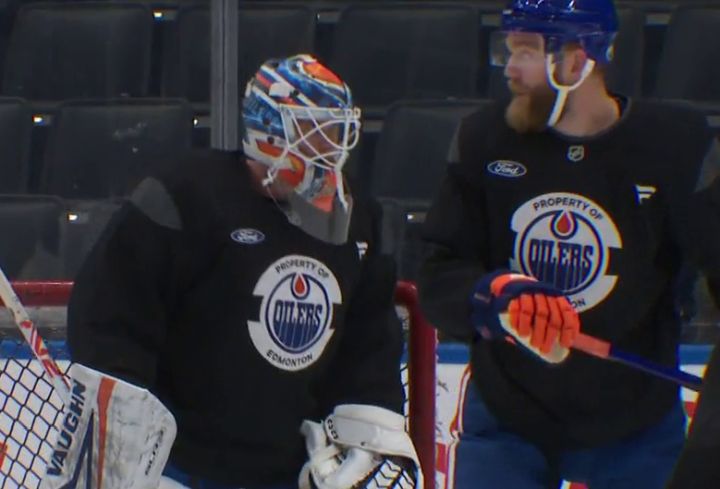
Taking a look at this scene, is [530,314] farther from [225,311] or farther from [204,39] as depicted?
[204,39]

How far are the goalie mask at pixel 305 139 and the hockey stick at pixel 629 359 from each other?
0.35 m

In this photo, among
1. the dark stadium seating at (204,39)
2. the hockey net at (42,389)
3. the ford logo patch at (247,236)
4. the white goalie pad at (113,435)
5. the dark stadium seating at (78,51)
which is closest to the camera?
the white goalie pad at (113,435)

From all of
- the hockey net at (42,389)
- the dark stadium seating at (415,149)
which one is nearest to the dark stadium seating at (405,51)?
the dark stadium seating at (415,149)

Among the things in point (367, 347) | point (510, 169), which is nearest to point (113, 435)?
point (367, 347)

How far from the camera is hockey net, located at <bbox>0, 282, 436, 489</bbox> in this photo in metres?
2.57

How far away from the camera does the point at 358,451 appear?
2.21 m

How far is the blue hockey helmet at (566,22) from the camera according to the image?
2240 millimetres

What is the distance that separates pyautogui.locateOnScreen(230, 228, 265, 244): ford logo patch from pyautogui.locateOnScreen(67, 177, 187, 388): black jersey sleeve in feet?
0.27

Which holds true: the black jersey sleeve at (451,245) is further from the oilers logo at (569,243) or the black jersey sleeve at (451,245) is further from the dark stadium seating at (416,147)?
the dark stadium seating at (416,147)

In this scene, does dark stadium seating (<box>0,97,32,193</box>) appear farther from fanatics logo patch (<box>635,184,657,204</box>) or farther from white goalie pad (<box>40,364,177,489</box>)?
fanatics logo patch (<box>635,184,657,204</box>)

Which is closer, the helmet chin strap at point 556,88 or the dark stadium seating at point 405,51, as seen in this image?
the helmet chin strap at point 556,88

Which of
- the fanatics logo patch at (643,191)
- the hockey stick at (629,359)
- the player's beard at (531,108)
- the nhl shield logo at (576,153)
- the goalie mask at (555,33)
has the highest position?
the goalie mask at (555,33)

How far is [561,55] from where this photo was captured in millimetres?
2248

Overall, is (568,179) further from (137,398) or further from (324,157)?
(137,398)
